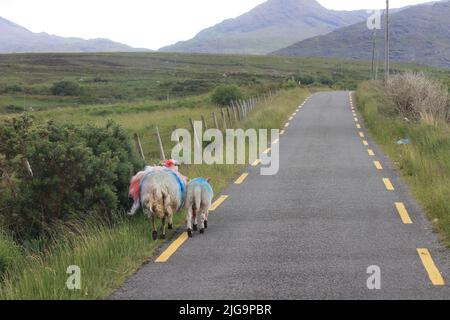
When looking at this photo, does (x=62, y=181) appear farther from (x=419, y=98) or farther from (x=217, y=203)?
(x=419, y=98)

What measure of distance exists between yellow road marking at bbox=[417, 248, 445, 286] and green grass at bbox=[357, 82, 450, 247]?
49cm

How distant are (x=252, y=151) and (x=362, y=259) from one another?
39.6 feet

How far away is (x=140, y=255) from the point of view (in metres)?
7.38

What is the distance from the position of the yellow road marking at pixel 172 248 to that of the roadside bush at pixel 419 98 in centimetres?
1445

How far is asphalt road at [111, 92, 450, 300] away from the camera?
600 cm

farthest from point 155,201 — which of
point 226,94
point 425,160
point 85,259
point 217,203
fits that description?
point 226,94

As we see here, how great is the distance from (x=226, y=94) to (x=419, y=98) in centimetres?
2587

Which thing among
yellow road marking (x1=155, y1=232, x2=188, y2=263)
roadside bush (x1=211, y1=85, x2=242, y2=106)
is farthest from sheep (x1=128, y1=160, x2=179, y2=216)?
roadside bush (x1=211, y1=85, x2=242, y2=106)

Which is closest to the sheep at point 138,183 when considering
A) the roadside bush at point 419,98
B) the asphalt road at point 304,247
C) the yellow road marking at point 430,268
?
the asphalt road at point 304,247

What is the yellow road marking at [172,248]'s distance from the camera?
7332mm

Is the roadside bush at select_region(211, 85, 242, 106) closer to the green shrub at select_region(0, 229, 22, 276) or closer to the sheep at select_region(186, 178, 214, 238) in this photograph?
the sheep at select_region(186, 178, 214, 238)

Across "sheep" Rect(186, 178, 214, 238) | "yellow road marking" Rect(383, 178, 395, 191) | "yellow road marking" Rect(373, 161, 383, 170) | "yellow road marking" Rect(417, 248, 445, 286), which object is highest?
"sheep" Rect(186, 178, 214, 238)

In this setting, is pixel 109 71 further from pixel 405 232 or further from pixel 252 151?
pixel 405 232

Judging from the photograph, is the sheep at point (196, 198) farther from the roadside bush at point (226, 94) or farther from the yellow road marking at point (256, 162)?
the roadside bush at point (226, 94)
